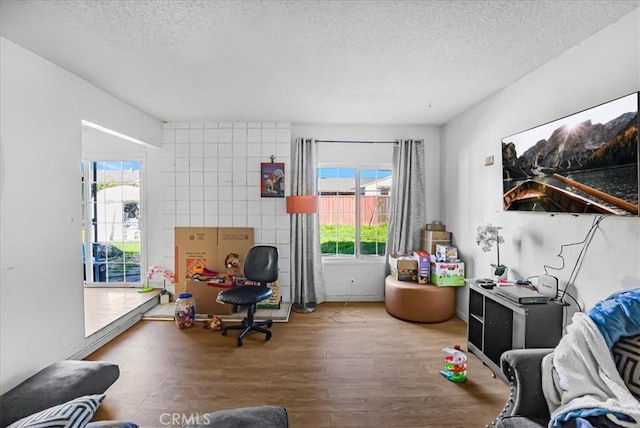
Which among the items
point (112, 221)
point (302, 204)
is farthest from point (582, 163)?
point (112, 221)

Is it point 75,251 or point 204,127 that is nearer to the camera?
point 75,251

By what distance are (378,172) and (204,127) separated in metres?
2.58

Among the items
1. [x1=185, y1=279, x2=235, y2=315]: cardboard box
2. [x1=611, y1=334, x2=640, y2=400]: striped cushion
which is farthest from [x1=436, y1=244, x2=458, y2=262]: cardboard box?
[x1=185, y1=279, x2=235, y2=315]: cardboard box

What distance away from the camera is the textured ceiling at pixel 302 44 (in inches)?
65.7

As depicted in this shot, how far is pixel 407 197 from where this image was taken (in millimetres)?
4074

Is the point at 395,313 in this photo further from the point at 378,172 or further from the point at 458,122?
the point at 458,122

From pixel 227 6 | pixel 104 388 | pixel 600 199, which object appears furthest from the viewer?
pixel 104 388

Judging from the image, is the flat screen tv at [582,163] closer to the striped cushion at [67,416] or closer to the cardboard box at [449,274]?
the cardboard box at [449,274]

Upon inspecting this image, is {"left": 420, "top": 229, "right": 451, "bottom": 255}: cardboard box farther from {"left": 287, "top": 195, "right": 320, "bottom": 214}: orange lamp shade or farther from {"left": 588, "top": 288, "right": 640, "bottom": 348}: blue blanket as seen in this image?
{"left": 588, "top": 288, "right": 640, "bottom": 348}: blue blanket

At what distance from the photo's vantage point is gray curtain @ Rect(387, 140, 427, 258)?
161 inches

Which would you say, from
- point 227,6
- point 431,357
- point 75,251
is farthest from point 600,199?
point 75,251

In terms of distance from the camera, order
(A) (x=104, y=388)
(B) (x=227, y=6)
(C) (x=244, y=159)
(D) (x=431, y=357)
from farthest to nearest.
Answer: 1. (C) (x=244, y=159)
2. (D) (x=431, y=357)
3. (A) (x=104, y=388)
4. (B) (x=227, y=6)

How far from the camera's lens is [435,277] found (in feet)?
11.6

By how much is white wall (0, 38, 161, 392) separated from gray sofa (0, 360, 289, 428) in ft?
0.92
